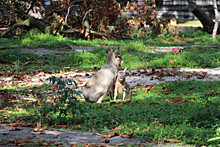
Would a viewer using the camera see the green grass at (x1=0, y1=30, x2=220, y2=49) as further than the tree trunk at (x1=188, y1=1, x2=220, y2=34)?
No

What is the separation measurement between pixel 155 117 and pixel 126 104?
1.26 meters

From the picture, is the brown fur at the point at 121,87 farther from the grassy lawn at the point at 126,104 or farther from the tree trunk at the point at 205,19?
the tree trunk at the point at 205,19

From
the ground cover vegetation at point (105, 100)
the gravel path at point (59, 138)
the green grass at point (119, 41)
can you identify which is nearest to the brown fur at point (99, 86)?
the ground cover vegetation at point (105, 100)

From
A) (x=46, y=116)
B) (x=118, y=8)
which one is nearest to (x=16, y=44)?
(x=118, y=8)

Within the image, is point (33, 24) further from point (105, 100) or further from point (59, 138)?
point (59, 138)

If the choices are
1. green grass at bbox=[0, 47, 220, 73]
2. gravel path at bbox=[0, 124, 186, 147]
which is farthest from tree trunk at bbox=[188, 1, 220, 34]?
gravel path at bbox=[0, 124, 186, 147]

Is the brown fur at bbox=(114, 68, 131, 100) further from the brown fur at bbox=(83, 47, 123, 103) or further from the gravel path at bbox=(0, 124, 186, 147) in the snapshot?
the gravel path at bbox=(0, 124, 186, 147)

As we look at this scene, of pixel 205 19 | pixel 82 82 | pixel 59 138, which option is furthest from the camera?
pixel 205 19

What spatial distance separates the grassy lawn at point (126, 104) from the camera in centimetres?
571

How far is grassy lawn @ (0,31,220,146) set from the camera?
5715 mm

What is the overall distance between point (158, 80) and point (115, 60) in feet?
8.60

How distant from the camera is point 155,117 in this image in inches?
258

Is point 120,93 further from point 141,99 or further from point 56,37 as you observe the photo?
point 56,37

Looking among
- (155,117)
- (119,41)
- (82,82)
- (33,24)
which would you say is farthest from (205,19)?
(155,117)
